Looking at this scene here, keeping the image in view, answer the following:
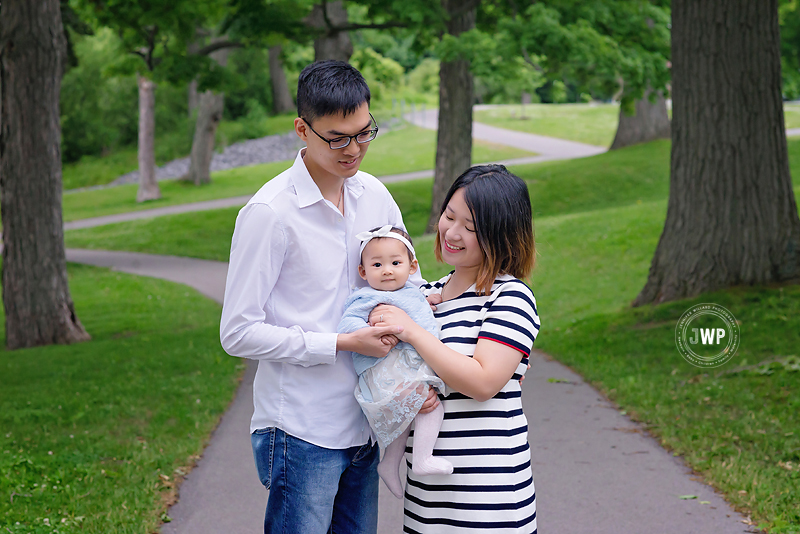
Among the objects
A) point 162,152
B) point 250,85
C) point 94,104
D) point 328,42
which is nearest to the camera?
point 328,42

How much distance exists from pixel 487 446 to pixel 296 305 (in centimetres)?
74

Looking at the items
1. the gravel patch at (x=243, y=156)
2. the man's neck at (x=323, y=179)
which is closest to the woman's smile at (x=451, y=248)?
the man's neck at (x=323, y=179)

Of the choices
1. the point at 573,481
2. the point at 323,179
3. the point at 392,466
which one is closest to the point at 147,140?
the point at 573,481

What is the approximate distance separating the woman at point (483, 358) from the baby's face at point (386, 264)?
0.38 feet

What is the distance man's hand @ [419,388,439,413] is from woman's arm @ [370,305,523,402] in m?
0.06

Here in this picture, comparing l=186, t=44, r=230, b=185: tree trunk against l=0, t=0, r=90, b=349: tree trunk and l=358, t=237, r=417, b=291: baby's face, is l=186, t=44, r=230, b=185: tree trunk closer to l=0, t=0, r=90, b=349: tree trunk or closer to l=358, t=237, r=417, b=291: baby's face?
l=0, t=0, r=90, b=349: tree trunk

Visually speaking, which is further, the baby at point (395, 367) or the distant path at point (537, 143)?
the distant path at point (537, 143)

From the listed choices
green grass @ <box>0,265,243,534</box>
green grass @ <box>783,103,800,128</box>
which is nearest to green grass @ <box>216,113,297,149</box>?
green grass @ <box>783,103,800,128</box>

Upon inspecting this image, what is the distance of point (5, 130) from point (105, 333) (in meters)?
3.01

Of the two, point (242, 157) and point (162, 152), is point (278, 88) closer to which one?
A: point (242, 157)

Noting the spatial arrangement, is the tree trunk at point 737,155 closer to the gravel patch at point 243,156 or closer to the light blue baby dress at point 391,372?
the light blue baby dress at point 391,372

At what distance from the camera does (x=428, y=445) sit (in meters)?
2.37

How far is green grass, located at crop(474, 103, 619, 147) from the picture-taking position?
131 ft

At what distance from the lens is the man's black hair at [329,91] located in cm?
239
